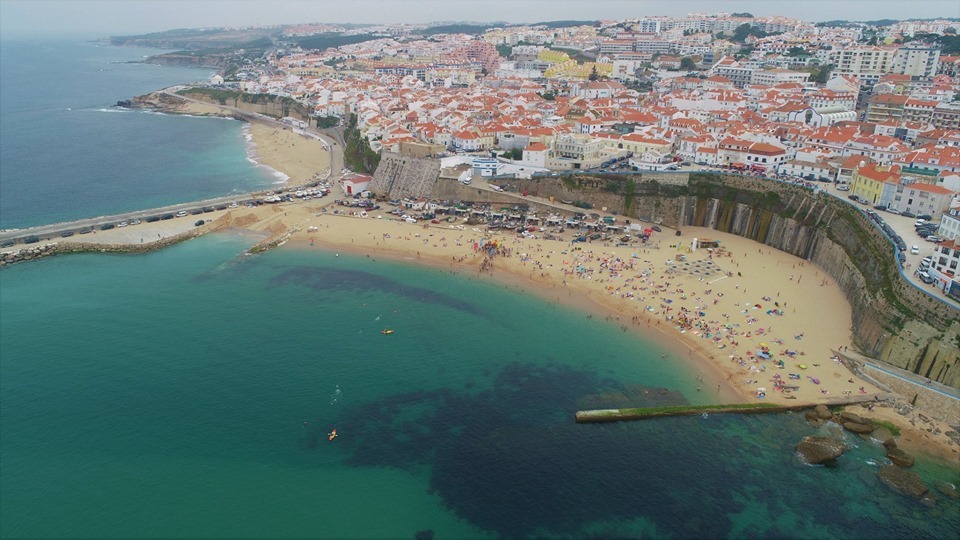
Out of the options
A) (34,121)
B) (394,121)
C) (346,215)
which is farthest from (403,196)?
(34,121)

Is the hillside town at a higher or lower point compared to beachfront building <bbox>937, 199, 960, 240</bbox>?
higher

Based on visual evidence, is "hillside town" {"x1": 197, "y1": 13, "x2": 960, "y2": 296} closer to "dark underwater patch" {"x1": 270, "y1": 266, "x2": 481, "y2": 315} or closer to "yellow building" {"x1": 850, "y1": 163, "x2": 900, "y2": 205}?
"yellow building" {"x1": 850, "y1": 163, "x2": 900, "y2": 205}

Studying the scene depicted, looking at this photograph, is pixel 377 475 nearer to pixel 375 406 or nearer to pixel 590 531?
pixel 375 406

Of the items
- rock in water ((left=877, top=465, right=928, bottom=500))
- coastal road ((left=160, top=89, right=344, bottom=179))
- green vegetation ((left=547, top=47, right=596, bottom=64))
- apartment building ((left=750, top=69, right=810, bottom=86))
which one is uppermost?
green vegetation ((left=547, top=47, right=596, bottom=64))

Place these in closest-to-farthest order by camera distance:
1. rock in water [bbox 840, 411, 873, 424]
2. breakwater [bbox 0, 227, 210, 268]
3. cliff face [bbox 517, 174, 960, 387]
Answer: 1. rock in water [bbox 840, 411, 873, 424]
2. cliff face [bbox 517, 174, 960, 387]
3. breakwater [bbox 0, 227, 210, 268]

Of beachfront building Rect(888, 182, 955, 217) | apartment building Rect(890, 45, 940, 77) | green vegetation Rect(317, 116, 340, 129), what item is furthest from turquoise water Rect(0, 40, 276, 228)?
apartment building Rect(890, 45, 940, 77)

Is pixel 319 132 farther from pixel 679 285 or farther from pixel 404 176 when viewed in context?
pixel 679 285

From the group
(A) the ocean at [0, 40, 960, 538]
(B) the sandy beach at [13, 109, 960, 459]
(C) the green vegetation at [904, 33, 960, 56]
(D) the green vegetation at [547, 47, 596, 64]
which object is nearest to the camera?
(A) the ocean at [0, 40, 960, 538]
